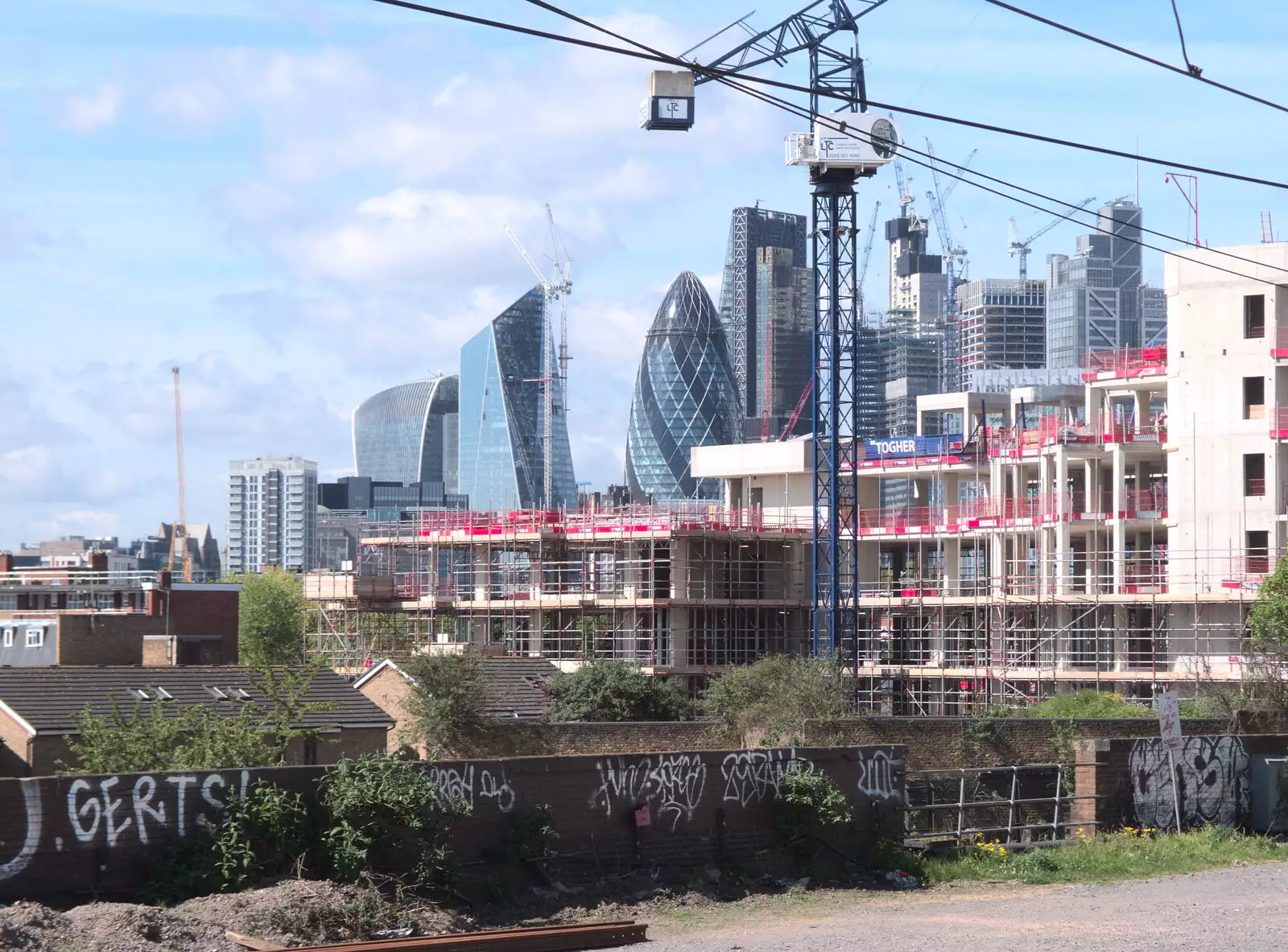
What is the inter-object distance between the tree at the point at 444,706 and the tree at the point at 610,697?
6.09 metres

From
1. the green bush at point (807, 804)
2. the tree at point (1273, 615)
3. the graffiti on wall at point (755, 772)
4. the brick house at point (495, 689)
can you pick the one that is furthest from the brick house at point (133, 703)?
the tree at point (1273, 615)

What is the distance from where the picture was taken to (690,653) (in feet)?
240

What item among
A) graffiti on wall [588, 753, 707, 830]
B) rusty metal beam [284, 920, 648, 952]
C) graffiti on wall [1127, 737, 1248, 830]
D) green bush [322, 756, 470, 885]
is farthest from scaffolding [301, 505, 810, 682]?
rusty metal beam [284, 920, 648, 952]

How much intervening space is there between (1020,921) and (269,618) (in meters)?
104

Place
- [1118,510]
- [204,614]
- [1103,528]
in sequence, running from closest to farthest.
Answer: [1118,510]
[1103,528]
[204,614]

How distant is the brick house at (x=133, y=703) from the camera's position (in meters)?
34.6

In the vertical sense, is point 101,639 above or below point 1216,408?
below

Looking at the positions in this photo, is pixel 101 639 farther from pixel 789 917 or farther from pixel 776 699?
pixel 789 917

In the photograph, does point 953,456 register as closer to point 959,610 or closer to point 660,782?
point 959,610

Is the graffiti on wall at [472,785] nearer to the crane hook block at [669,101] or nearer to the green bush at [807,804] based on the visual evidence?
the green bush at [807,804]

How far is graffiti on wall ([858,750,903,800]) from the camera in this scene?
88.6 feet

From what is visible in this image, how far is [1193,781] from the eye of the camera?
3162cm

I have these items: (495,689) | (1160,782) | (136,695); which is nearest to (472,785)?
(1160,782)

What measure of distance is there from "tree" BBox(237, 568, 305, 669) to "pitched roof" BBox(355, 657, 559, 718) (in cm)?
6078
